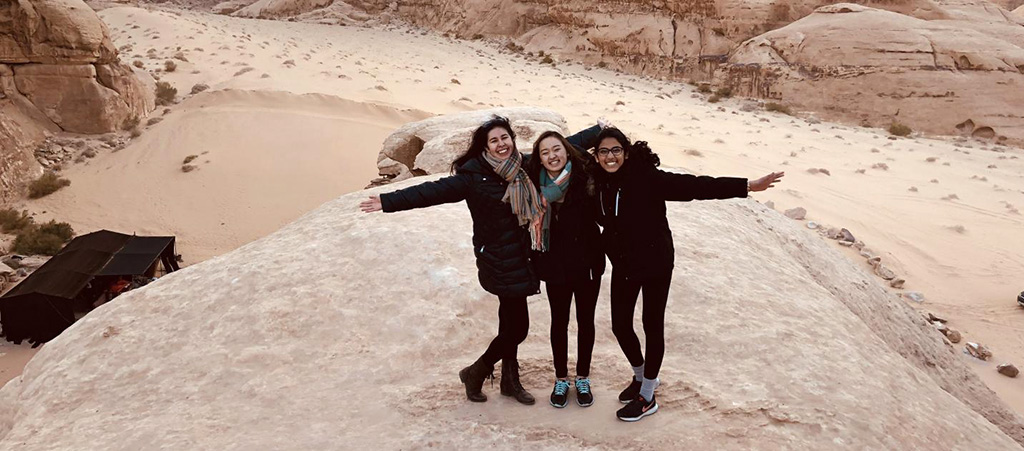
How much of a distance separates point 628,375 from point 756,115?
15222mm

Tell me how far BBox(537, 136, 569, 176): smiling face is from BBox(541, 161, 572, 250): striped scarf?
3 cm

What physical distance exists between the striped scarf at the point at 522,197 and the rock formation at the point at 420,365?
2.81ft

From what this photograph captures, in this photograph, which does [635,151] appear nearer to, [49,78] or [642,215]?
[642,215]

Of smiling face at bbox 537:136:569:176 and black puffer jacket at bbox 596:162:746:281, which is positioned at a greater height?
smiling face at bbox 537:136:569:176

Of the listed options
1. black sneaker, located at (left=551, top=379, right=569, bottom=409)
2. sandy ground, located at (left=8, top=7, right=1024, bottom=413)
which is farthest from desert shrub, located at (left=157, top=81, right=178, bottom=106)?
black sneaker, located at (left=551, top=379, right=569, bottom=409)

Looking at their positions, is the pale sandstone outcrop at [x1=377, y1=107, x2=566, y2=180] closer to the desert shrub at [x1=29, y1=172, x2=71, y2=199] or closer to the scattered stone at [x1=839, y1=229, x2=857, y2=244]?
the scattered stone at [x1=839, y1=229, x2=857, y2=244]

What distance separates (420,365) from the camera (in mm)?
3426

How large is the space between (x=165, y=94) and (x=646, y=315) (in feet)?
50.9

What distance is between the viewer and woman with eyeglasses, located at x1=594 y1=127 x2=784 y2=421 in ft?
8.99

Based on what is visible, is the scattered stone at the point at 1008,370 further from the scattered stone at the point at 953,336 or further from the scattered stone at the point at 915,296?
the scattered stone at the point at 915,296

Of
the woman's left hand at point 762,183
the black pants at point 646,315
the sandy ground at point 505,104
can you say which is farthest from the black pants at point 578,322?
the sandy ground at point 505,104

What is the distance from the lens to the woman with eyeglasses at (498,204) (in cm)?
272

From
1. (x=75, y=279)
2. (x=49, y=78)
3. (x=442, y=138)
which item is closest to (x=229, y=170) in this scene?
(x=49, y=78)

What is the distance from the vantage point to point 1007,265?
8156mm
